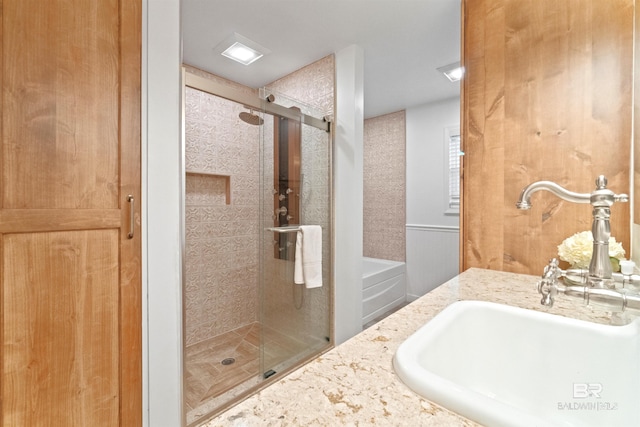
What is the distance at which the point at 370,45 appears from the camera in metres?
2.01

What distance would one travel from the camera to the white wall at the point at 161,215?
43.0 inches

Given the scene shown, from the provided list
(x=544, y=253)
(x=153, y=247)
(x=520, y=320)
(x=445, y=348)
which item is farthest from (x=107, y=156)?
(x=544, y=253)

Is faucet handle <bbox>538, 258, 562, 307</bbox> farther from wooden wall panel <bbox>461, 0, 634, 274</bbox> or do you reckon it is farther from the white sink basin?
wooden wall panel <bbox>461, 0, 634, 274</bbox>

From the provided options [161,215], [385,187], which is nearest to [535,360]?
[161,215]

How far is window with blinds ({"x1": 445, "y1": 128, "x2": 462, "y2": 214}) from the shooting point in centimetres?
296

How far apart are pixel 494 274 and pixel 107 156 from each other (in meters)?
1.62

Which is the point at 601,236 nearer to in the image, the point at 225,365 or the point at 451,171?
the point at 225,365

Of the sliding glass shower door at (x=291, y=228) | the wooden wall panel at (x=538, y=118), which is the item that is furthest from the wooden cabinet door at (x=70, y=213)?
the wooden wall panel at (x=538, y=118)

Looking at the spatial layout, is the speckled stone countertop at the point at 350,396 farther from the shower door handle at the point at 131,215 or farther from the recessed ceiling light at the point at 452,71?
the recessed ceiling light at the point at 452,71

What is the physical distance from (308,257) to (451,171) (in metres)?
1.97

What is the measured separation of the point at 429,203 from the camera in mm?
3143

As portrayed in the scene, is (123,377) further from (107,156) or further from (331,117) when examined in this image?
(331,117)

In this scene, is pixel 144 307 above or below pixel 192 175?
below

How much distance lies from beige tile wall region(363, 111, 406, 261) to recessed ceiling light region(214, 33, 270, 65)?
75.8 inches
